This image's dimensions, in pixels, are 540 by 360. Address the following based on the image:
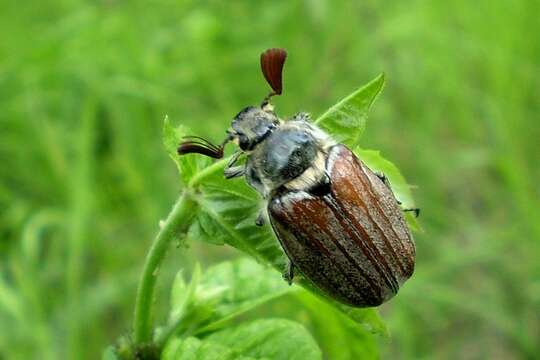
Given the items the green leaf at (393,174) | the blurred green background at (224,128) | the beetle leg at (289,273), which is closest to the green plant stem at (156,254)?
the beetle leg at (289,273)

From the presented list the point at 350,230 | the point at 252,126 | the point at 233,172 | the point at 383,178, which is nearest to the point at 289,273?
the point at 233,172

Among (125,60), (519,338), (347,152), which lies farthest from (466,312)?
(347,152)

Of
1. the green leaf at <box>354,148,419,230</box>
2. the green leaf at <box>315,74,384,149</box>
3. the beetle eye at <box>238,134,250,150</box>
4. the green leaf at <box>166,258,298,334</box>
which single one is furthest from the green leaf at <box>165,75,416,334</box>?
the beetle eye at <box>238,134,250,150</box>

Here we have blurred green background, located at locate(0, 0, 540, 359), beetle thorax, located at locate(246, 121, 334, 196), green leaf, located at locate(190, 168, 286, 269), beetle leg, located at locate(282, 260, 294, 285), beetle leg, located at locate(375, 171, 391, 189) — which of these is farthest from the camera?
blurred green background, located at locate(0, 0, 540, 359)

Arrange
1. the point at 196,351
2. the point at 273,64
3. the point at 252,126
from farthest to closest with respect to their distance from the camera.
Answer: the point at 252,126 → the point at 273,64 → the point at 196,351

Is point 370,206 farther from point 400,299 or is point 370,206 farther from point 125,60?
point 125,60

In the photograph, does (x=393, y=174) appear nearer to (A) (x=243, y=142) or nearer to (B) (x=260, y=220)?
(B) (x=260, y=220)

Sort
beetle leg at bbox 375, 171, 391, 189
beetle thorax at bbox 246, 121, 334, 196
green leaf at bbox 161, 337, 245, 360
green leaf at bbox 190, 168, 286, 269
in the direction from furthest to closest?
beetle thorax at bbox 246, 121, 334, 196, beetle leg at bbox 375, 171, 391, 189, green leaf at bbox 190, 168, 286, 269, green leaf at bbox 161, 337, 245, 360

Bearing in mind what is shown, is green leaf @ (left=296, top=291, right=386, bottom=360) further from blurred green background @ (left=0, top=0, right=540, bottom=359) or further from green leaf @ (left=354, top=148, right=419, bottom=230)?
blurred green background @ (left=0, top=0, right=540, bottom=359)
